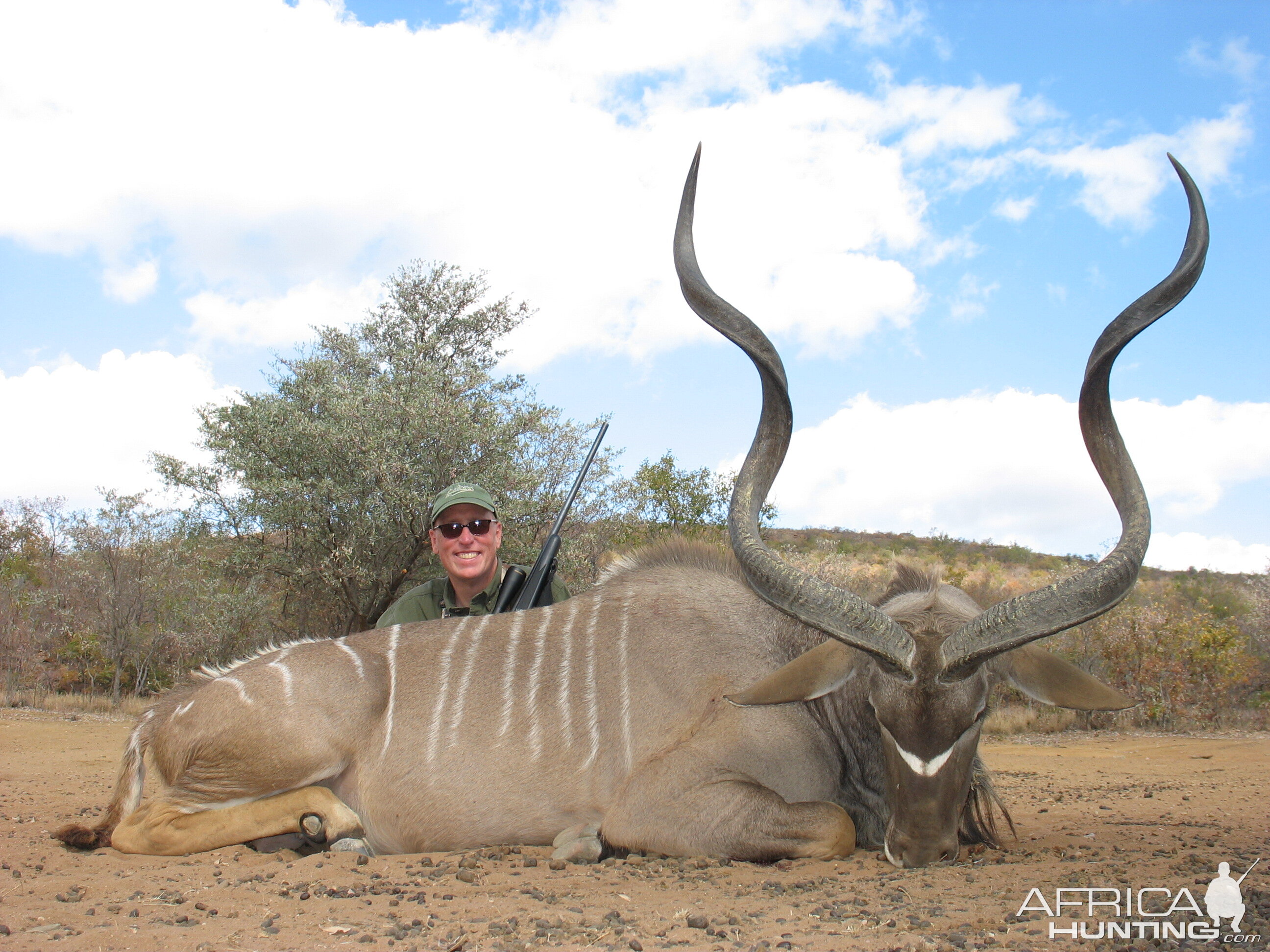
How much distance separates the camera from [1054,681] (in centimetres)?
375

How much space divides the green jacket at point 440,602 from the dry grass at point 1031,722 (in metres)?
7.40

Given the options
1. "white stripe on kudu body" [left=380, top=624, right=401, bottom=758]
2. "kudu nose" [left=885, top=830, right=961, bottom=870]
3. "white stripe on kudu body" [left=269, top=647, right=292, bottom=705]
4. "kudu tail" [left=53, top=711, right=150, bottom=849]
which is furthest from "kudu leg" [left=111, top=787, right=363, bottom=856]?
"kudu nose" [left=885, top=830, right=961, bottom=870]

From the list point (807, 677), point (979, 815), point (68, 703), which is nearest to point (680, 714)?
point (807, 677)

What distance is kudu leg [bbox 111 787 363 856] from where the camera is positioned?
4.06 metres

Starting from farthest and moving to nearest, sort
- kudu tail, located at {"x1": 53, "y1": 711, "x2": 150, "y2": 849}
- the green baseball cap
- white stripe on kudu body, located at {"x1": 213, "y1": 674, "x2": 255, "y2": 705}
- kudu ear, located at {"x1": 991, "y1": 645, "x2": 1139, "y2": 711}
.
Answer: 1. the green baseball cap
2. white stripe on kudu body, located at {"x1": 213, "y1": 674, "x2": 255, "y2": 705}
3. kudu tail, located at {"x1": 53, "y1": 711, "x2": 150, "y2": 849}
4. kudu ear, located at {"x1": 991, "y1": 645, "x2": 1139, "y2": 711}

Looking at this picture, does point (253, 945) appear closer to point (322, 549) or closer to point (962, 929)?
point (962, 929)

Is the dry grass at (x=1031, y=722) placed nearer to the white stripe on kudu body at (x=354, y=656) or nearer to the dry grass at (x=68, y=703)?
the white stripe on kudu body at (x=354, y=656)

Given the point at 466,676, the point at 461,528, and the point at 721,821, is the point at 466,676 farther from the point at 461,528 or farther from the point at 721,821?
the point at 461,528

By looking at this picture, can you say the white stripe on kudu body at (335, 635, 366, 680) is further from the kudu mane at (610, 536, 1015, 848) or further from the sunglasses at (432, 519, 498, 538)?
the sunglasses at (432, 519, 498, 538)

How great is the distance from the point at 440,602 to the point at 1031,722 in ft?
28.0

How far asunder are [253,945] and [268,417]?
11722mm

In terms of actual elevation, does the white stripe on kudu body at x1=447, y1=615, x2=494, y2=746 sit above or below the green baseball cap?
below

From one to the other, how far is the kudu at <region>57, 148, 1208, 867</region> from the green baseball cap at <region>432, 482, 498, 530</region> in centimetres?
140

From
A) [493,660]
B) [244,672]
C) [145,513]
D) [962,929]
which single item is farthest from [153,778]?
[145,513]
